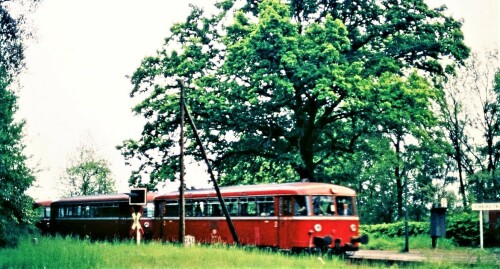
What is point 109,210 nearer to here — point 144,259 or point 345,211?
point 345,211

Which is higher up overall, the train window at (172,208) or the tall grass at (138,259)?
the train window at (172,208)

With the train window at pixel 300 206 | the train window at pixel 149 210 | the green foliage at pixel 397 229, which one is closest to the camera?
the train window at pixel 300 206

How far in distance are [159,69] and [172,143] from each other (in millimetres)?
3946

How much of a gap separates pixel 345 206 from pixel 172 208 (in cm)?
984

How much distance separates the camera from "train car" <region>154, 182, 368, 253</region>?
24.1 m

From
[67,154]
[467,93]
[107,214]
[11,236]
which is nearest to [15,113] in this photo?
[11,236]

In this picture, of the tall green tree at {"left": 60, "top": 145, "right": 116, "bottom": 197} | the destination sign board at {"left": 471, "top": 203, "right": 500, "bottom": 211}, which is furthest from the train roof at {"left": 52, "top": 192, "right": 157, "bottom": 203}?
the tall green tree at {"left": 60, "top": 145, "right": 116, "bottom": 197}

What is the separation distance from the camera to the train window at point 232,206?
2706 centimetres

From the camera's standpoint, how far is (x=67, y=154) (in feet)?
221

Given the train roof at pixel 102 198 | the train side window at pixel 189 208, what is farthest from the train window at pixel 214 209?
the train roof at pixel 102 198

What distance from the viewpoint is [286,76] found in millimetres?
31031

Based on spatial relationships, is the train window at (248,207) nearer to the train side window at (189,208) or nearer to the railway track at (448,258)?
the train side window at (189,208)

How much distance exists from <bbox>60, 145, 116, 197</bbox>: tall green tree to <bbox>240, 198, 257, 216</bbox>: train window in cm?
4332

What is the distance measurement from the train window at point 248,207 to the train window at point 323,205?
271 centimetres
